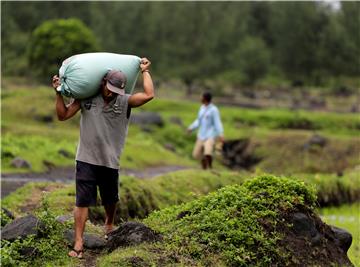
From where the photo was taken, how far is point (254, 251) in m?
7.54

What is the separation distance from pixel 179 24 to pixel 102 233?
62.7m

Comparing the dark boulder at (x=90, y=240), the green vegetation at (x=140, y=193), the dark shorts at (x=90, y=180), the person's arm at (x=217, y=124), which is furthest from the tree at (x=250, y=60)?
the dark boulder at (x=90, y=240)

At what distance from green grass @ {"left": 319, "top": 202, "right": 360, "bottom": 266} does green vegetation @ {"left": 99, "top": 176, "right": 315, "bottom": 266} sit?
7.23ft

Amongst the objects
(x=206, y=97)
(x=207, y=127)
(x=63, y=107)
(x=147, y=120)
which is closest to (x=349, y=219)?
(x=207, y=127)

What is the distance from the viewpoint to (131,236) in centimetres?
759

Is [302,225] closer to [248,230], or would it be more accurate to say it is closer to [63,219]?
[248,230]

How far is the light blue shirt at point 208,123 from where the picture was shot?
56.4 feet

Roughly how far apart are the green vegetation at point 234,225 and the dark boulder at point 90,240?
0.62 m

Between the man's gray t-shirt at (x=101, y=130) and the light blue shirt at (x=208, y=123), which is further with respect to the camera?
the light blue shirt at (x=208, y=123)

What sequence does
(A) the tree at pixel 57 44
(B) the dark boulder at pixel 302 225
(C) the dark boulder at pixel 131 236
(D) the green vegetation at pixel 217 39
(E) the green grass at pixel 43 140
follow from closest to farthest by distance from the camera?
(C) the dark boulder at pixel 131 236 → (B) the dark boulder at pixel 302 225 → (E) the green grass at pixel 43 140 → (A) the tree at pixel 57 44 → (D) the green vegetation at pixel 217 39

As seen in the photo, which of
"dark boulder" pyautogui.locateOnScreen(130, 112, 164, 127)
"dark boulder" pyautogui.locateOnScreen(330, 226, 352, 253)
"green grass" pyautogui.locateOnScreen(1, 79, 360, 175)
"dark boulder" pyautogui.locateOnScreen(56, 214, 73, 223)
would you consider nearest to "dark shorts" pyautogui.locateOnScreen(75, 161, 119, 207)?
"dark boulder" pyautogui.locateOnScreen(56, 214, 73, 223)

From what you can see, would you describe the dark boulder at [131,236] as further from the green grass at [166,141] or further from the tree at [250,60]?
the tree at [250,60]

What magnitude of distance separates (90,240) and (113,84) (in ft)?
5.95

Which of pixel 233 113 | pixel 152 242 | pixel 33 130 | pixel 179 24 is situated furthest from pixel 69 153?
pixel 179 24
